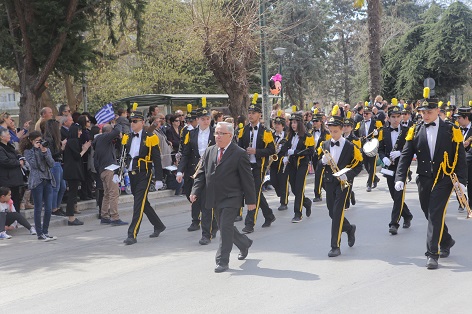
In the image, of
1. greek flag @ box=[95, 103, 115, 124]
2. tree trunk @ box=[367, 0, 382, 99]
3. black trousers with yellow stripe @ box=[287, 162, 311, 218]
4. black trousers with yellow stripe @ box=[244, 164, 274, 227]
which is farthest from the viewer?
tree trunk @ box=[367, 0, 382, 99]

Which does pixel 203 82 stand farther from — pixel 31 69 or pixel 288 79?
pixel 31 69

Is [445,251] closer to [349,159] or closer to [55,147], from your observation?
[349,159]

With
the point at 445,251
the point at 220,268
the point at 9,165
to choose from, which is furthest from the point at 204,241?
the point at 9,165

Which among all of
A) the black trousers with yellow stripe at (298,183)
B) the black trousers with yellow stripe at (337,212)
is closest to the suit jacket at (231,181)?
the black trousers with yellow stripe at (337,212)

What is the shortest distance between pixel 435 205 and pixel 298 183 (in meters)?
4.00

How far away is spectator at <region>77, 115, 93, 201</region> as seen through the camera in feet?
41.6

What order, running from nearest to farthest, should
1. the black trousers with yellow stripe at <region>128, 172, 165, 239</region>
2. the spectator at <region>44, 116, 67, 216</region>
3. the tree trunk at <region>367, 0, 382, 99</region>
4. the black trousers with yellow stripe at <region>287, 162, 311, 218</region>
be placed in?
1. the black trousers with yellow stripe at <region>128, 172, 165, 239</region>
2. the black trousers with yellow stripe at <region>287, 162, 311, 218</region>
3. the spectator at <region>44, 116, 67, 216</region>
4. the tree trunk at <region>367, 0, 382, 99</region>

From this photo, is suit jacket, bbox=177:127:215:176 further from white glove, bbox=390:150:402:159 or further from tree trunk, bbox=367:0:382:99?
tree trunk, bbox=367:0:382:99

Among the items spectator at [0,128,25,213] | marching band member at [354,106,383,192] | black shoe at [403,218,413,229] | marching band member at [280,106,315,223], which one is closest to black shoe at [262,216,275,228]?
marching band member at [280,106,315,223]

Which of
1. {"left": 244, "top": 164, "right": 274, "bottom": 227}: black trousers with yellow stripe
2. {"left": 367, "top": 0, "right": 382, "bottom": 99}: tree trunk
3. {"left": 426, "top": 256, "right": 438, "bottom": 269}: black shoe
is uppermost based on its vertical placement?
{"left": 367, "top": 0, "right": 382, "bottom": 99}: tree trunk

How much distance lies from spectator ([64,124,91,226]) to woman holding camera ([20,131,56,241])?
134cm

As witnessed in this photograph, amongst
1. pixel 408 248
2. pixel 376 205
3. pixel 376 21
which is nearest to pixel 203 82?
pixel 376 21

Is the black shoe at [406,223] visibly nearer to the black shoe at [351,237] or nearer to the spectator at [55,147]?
the black shoe at [351,237]

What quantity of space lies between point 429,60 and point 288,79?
8523 millimetres
